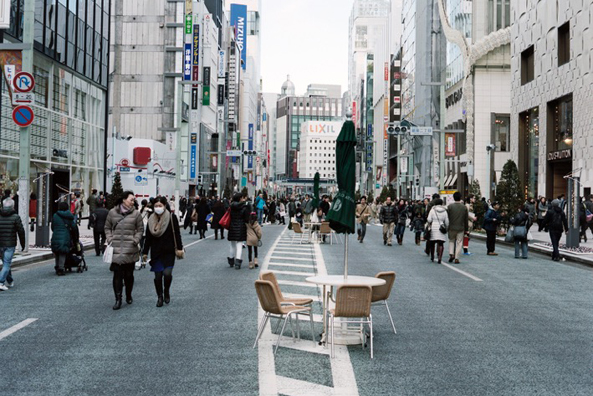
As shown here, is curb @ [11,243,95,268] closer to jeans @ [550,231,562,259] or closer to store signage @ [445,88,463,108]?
jeans @ [550,231,562,259]

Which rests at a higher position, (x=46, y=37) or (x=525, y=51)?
(x=525, y=51)

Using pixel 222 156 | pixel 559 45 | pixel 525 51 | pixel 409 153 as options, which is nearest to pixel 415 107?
pixel 409 153

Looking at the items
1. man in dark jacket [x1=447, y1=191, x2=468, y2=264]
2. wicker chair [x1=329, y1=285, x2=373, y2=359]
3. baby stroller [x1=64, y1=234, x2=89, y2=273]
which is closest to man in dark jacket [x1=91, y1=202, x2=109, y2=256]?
baby stroller [x1=64, y1=234, x2=89, y2=273]

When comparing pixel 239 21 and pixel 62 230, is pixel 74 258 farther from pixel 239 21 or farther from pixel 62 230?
pixel 239 21

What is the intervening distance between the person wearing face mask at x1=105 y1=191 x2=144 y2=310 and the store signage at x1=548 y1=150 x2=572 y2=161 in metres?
34.2

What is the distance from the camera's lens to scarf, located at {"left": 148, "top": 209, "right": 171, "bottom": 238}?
10.6 meters

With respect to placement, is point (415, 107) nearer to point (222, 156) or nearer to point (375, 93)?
point (222, 156)

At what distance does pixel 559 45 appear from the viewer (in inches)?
1651

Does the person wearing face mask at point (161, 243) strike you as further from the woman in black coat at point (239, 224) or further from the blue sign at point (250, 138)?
the blue sign at point (250, 138)

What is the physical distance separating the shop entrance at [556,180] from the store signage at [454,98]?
2536 cm

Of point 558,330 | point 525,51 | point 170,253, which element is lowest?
point 558,330

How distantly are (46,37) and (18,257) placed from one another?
19283 mm

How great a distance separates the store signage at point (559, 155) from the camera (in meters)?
39.7

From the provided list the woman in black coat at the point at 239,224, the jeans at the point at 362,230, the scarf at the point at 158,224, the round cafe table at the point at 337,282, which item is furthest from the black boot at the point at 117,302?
the jeans at the point at 362,230
